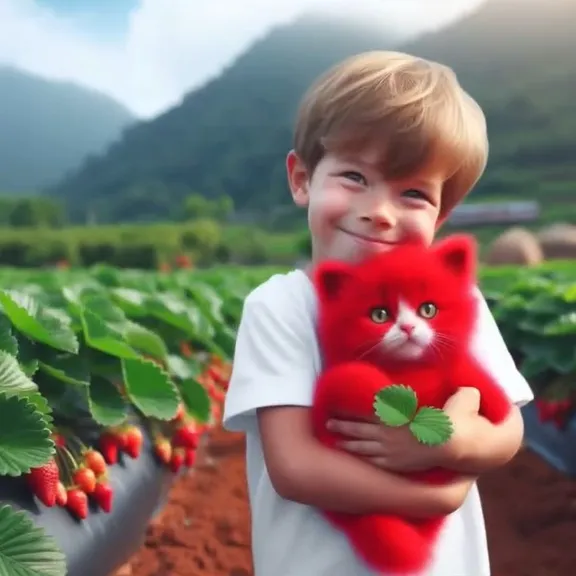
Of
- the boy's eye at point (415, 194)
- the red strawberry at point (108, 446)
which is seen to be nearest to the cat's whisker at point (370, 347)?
the boy's eye at point (415, 194)

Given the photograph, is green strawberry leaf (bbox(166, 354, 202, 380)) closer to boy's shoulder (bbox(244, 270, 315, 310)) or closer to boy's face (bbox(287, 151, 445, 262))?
boy's shoulder (bbox(244, 270, 315, 310))

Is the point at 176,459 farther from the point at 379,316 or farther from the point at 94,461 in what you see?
the point at 379,316

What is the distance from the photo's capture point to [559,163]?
40594 millimetres

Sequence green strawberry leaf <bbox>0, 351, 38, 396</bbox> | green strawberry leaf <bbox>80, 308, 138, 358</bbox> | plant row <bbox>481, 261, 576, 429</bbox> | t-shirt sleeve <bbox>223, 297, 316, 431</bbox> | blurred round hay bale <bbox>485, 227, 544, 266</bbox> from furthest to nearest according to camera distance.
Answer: blurred round hay bale <bbox>485, 227, 544, 266</bbox>, plant row <bbox>481, 261, 576, 429</bbox>, green strawberry leaf <bbox>80, 308, 138, 358</bbox>, green strawberry leaf <bbox>0, 351, 38, 396</bbox>, t-shirt sleeve <bbox>223, 297, 316, 431</bbox>

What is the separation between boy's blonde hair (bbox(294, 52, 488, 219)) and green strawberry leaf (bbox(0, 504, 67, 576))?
720 mm

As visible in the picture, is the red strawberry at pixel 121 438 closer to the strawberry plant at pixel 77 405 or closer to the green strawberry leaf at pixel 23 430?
the strawberry plant at pixel 77 405

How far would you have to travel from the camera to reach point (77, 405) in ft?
7.29

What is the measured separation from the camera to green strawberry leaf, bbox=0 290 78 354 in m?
2.00

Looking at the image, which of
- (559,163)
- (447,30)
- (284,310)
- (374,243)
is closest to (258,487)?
(284,310)

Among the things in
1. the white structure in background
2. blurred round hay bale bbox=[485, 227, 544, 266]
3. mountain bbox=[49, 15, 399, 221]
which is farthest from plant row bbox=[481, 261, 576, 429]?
mountain bbox=[49, 15, 399, 221]

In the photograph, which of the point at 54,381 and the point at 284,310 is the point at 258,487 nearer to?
the point at 284,310

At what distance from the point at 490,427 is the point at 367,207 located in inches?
14.0

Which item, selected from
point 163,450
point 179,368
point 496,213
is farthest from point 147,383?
point 496,213

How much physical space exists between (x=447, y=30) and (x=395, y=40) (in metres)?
5.39
